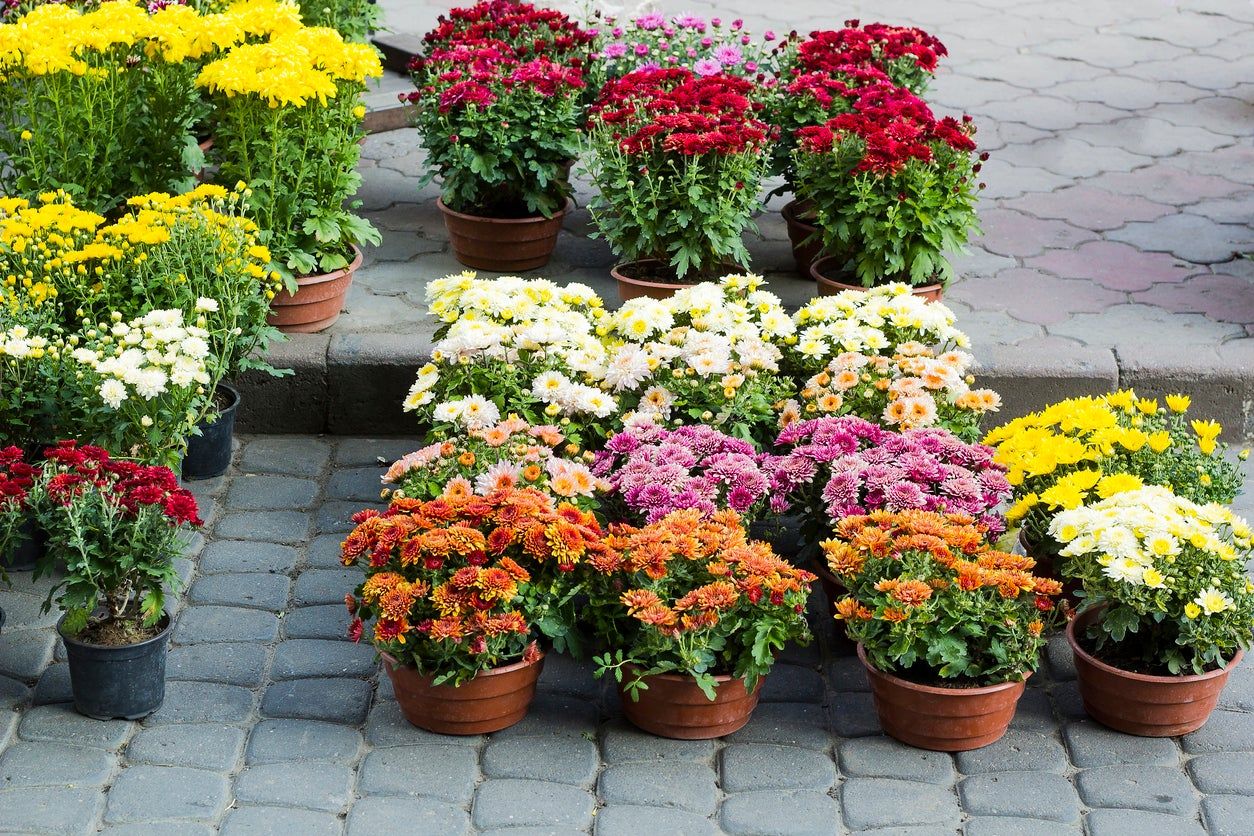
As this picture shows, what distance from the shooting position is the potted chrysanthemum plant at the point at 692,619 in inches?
148

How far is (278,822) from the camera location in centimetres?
360

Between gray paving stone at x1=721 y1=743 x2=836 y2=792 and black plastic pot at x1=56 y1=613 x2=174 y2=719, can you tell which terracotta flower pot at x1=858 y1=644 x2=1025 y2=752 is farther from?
black plastic pot at x1=56 y1=613 x2=174 y2=719

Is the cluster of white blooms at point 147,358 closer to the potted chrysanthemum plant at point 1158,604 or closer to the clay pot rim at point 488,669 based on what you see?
the clay pot rim at point 488,669

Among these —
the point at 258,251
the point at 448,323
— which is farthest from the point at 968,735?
the point at 258,251

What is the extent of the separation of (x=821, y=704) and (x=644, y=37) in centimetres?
369

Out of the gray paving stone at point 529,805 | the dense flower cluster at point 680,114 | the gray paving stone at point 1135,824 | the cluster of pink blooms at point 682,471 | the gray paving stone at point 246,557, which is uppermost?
the dense flower cluster at point 680,114

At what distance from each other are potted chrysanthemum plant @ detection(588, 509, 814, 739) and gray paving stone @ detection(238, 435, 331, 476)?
173 cm

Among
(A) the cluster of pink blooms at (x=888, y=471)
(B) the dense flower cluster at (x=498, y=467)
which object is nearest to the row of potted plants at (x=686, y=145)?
(A) the cluster of pink blooms at (x=888, y=471)

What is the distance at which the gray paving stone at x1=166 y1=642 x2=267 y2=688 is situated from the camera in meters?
4.16

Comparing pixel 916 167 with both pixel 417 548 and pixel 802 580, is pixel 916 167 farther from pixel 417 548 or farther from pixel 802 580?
pixel 417 548

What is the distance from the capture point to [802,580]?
3.93 meters

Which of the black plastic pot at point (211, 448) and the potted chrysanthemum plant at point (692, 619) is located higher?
the potted chrysanthemum plant at point (692, 619)

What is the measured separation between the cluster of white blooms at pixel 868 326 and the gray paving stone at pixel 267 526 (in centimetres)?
169

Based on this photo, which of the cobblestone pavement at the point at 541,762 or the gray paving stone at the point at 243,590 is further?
the gray paving stone at the point at 243,590
